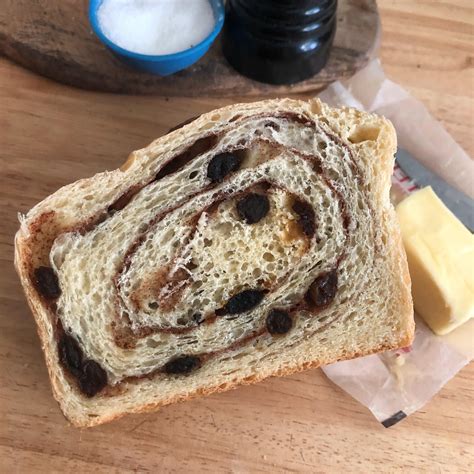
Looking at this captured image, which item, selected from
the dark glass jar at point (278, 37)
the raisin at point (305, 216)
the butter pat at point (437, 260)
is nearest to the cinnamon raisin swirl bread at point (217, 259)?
the raisin at point (305, 216)

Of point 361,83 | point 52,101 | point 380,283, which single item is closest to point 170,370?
point 380,283

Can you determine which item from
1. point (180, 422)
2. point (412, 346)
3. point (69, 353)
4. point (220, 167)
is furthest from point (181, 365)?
point (412, 346)

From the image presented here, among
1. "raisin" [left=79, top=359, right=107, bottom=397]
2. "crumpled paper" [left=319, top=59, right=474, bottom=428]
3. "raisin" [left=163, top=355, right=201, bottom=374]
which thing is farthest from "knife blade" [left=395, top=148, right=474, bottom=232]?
"raisin" [left=79, top=359, right=107, bottom=397]

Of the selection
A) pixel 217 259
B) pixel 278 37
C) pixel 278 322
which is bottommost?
pixel 278 322

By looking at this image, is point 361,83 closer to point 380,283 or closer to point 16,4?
point 380,283

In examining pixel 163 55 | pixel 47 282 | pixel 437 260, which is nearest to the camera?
pixel 47 282

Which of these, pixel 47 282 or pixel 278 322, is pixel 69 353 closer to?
pixel 47 282
